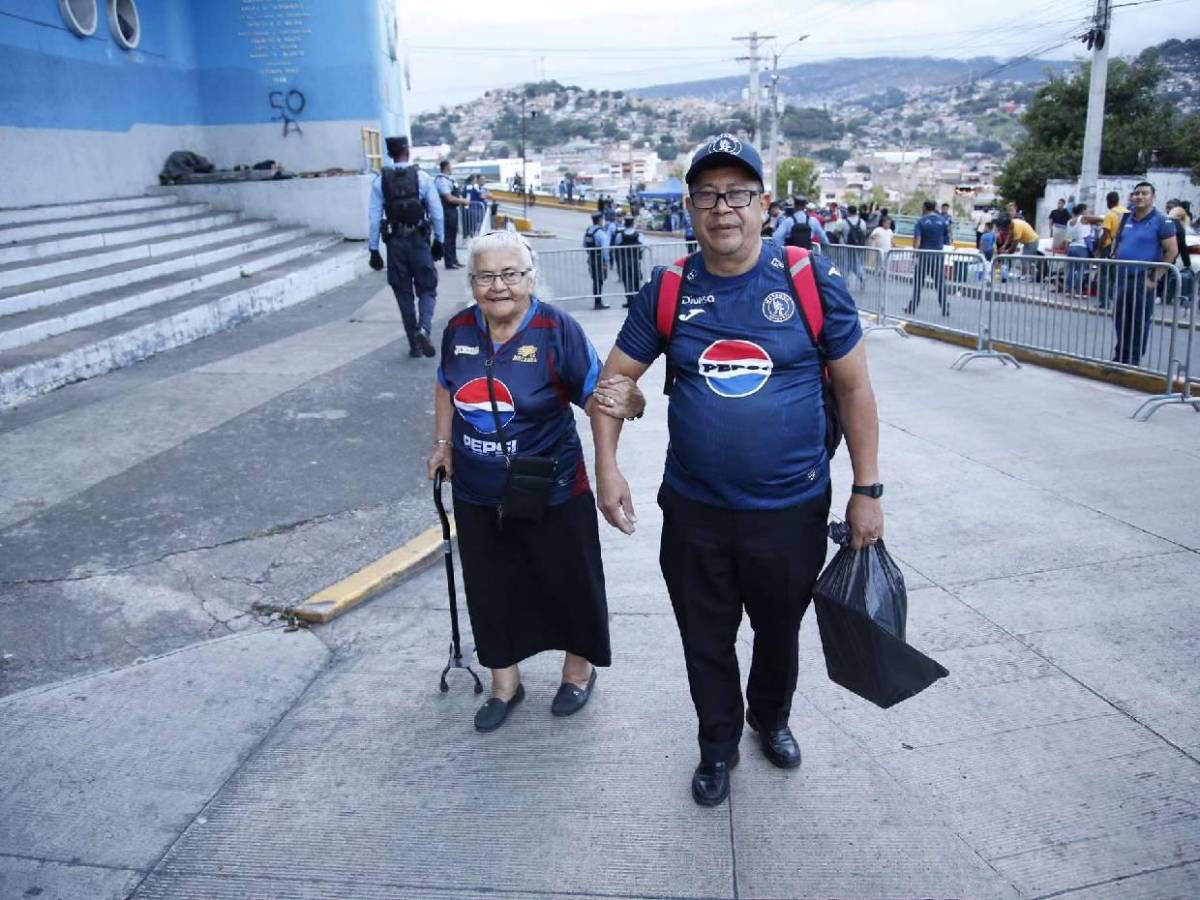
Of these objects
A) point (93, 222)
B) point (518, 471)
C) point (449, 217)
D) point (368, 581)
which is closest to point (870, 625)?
point (518, 471)

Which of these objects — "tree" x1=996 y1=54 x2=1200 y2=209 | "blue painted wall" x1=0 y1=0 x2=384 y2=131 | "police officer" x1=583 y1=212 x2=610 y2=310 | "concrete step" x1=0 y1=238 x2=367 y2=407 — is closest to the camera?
"concrete step" x1=0 y1=238 x2=367 y2=407

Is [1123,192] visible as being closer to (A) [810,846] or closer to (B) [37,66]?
(B) [37,66]

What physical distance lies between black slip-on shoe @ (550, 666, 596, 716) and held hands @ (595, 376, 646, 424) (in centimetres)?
122

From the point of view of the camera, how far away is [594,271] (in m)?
15.8

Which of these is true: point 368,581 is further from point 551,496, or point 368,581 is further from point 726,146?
point 726,146

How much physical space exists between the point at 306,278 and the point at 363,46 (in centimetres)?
593

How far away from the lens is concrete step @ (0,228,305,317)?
Result: 8.84m

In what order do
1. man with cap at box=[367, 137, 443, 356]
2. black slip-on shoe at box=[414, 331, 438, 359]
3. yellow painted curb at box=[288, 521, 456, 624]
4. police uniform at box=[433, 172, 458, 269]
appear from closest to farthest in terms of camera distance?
yellow painted curb at box=[288, 521, 456, 624], man with cap at box=[367, 137, 443, 356], black slip-on shoe at box=[414, 331, 438, 359], police uniform at box=[433, 172, 458, 269]

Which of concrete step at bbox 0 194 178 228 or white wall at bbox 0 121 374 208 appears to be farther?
white wall at bbox 0 121 374 208

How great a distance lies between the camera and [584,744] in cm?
337

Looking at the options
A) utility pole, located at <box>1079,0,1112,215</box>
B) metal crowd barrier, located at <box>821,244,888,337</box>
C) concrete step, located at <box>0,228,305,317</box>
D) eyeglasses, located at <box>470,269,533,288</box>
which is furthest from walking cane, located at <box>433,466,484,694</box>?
utility pole, located at <box>1079,0,1112,215</box>

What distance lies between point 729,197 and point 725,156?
114 mm

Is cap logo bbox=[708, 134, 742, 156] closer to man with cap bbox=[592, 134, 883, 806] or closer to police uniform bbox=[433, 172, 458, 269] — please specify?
man with cap bbox=[592, 134, 883, 806]

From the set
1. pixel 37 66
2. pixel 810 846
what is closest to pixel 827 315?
pixel 810 846
